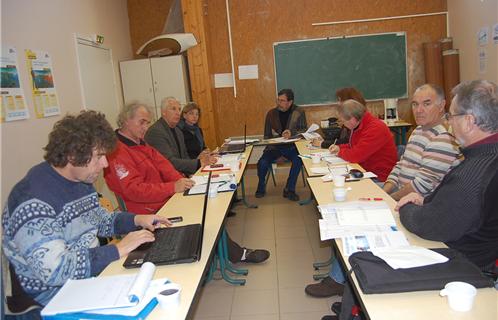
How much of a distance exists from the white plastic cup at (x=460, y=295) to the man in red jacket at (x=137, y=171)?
1892 millimetres

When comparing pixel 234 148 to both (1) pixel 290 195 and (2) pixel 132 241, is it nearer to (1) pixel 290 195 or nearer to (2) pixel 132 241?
(1) pixel 290 195

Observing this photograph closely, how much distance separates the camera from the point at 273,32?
19.4 feet

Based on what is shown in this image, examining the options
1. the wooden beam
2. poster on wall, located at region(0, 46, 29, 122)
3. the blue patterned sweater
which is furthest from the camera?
the wooden beam

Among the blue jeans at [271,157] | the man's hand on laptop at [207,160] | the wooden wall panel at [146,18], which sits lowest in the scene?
the blue jeans at [271,157]

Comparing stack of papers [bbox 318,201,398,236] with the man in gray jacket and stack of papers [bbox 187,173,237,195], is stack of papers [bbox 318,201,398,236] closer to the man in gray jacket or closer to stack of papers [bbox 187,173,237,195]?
stack of papers [bbox 187,173,237,195]

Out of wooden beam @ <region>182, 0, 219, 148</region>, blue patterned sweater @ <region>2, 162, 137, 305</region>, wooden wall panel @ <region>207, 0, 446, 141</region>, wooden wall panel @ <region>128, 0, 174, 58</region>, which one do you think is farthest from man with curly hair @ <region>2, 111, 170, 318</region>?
wooden wall panel @ <region>128, 0, 174, 58</region>

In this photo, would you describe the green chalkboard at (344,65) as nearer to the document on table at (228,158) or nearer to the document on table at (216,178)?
the document on table at (228,158)

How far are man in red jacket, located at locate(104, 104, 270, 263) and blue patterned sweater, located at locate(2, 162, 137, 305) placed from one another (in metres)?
0.85

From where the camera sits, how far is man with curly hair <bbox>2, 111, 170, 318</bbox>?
1376mm

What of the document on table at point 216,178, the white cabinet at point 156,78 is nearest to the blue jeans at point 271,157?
the white cabinet at point 156,78

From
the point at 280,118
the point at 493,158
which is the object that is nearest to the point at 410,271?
the point at 493,158

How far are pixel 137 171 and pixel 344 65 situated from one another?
4.17 metres

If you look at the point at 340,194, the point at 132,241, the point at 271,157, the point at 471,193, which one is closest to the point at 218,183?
the point at 340,194

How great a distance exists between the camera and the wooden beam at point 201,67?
5.33 metres
